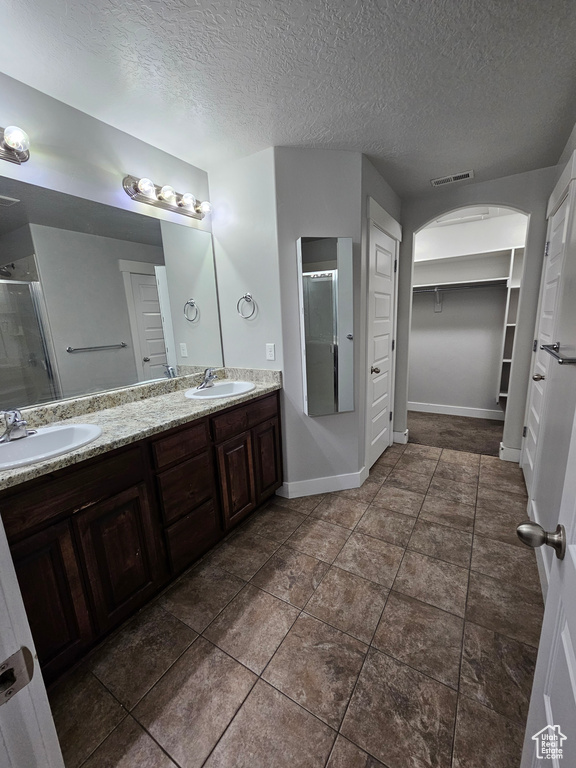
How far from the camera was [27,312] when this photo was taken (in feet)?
4.99

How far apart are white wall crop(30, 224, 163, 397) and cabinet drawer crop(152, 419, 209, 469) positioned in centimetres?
62

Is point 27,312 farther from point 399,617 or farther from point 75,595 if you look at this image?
point 399,617

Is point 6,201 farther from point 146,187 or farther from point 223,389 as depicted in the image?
point 223,389

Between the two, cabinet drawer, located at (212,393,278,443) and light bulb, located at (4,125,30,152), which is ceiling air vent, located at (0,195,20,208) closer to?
light bulb, located at (4,125,30,152)

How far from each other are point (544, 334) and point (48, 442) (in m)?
3.03

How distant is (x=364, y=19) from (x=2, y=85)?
1.56m

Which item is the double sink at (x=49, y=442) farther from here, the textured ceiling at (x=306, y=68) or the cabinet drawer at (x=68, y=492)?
the textured ceiling at (x=306, y=68)

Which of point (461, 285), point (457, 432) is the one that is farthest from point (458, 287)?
point (457, 432)

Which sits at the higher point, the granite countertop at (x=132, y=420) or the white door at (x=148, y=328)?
the white door at (x=148, y=328)

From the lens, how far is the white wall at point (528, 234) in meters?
2.46

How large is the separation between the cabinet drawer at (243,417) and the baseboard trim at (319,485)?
0.61m

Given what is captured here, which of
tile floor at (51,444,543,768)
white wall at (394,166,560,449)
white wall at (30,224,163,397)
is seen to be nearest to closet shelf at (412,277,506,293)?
white wall at (394,166,560,449)

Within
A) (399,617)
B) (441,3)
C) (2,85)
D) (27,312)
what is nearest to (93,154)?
(2,85)

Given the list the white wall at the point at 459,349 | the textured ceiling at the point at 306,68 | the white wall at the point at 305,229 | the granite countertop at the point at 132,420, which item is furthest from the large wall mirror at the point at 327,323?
the white wall at the point at 459,349
